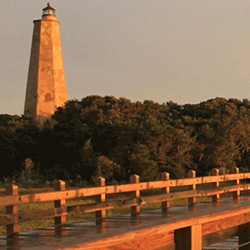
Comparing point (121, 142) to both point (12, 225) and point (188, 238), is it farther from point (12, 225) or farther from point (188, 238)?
point (12, 225)

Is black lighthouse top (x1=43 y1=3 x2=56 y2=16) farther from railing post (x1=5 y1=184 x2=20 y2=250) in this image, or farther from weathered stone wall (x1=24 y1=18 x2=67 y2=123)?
railing post (x1=5 y1=184 x2=20 y2=250)

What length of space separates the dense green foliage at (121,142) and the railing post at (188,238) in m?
41.4

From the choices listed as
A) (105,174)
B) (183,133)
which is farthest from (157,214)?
(183,133)

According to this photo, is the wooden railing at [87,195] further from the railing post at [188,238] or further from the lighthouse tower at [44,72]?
the lighthouse tower at [44,72]

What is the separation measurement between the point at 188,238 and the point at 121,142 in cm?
4459

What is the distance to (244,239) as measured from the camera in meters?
14.2

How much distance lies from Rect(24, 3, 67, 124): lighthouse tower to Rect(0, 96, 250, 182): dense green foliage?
9386 mm

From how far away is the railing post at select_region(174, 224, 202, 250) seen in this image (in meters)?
10.6

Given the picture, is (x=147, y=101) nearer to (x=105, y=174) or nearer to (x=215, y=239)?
(x=105, y=174)

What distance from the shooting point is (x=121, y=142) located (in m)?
55.1

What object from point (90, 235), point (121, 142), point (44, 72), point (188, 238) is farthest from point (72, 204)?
point (44, 72)

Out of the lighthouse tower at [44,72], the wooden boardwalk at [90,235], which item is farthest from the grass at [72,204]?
the lighthouse tower at [44,72]

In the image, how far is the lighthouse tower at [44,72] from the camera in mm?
78250

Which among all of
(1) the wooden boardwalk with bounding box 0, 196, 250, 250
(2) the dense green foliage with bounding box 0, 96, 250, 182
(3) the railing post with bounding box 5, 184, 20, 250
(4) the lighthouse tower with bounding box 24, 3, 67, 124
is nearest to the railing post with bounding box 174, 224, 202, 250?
(1) the wooden boardwalk with bounding box 0, 196, 250, 250
